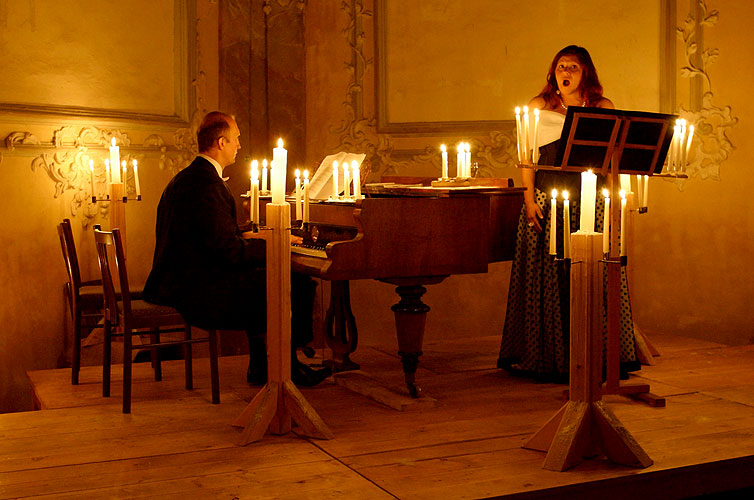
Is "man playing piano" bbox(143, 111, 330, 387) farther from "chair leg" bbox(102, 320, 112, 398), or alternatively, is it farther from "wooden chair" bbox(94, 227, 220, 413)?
"chair leg" bbox(102, 320, 112, 398)

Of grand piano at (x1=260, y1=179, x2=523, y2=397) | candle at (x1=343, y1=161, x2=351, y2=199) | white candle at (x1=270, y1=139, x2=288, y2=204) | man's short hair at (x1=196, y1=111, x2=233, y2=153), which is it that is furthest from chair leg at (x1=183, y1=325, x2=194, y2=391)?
white candle at (x1=270, y1=139, x2=288, y2=204)

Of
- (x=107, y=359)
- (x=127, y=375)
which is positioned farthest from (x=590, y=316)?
(x=107, y=359)

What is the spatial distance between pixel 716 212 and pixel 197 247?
12.4 ft

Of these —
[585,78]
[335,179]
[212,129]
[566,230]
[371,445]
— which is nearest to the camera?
[566,230]

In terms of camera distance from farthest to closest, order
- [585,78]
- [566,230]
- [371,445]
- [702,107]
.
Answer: [702,107], [585,78], [371,445], [566,230]

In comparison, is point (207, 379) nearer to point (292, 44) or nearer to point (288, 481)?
point (288, 481)

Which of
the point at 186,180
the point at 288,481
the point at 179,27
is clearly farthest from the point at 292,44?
the point at 288,481

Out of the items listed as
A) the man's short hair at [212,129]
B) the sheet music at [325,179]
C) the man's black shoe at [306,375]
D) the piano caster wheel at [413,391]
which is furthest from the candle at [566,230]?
the man's short hair at [212,129]

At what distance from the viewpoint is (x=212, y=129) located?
433 cm

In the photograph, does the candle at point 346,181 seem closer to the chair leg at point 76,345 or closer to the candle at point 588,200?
the candle at point 588,200

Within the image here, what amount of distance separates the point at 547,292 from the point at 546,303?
56 millimetres

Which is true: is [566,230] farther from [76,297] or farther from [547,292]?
[76,297]

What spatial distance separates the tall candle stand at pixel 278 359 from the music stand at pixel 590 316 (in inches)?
35.7

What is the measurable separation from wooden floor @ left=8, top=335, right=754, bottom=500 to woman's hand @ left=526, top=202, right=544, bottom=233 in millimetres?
796
